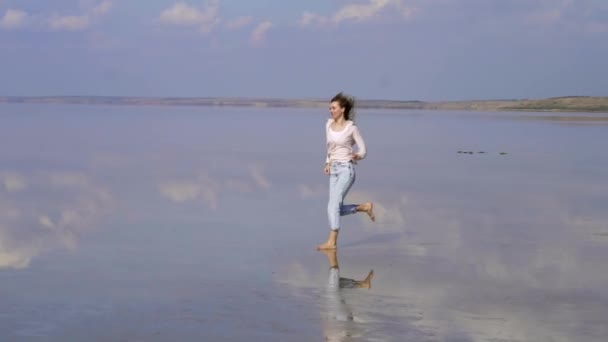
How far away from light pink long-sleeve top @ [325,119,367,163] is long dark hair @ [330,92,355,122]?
69mm

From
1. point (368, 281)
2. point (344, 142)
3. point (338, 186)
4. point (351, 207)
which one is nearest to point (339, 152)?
point (344, 142)

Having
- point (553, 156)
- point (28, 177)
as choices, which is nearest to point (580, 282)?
point (28, 177)

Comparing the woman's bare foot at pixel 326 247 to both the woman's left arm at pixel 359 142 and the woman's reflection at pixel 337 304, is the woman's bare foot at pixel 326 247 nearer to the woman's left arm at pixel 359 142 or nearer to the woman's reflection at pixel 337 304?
the woman's reflection at pixel 337 304

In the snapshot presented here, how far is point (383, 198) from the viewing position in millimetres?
15914

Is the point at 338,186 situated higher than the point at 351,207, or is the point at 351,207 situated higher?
the point at 338,186

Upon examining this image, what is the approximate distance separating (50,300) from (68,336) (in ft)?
3.93

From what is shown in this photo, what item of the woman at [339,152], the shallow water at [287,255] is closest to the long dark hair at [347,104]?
the woman at [339,152]

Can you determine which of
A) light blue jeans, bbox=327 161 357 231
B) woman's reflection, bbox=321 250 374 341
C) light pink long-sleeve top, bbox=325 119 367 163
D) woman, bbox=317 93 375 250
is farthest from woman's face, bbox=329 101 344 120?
woman's reflection, bbox=321 250 374 341

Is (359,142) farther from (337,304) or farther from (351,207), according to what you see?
(337,304)

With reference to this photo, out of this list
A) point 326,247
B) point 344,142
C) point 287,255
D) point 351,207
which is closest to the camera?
point 287,255

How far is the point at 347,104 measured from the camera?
36.2 feet

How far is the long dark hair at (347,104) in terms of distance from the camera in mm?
10984

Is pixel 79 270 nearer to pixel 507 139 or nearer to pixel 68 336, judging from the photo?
pixel 68 336

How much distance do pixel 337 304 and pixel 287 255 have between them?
2424 millimetres
